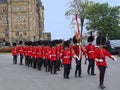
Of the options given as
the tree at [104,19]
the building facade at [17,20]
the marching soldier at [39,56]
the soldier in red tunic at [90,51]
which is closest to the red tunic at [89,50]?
the soldier in red tunic at [90,51]

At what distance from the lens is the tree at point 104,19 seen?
81.2 meters

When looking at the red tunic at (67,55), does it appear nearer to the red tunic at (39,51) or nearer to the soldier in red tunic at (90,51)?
the soldier in red tunic at (90,51)

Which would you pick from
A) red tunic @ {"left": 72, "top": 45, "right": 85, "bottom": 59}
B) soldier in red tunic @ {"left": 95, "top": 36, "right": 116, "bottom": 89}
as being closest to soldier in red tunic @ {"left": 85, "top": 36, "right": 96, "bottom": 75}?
red tunic @ {"left": 72, "top": 45, "right": 85, "bottom": 59}

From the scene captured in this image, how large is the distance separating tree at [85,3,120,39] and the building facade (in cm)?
5595

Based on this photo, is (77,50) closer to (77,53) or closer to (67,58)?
(77,53)

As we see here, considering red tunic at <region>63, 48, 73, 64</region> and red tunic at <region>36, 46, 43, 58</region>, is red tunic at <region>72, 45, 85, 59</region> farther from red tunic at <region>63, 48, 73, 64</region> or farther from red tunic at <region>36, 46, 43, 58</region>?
red tunic at <region>36, 46, 43, 58</region>

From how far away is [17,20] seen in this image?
465ft

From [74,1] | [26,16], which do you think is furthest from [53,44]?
[26,16]

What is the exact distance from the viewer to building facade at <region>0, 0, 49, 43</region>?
456ft

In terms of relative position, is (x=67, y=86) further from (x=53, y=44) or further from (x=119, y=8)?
(x=119, y=8)

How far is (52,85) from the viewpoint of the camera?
16328 mm

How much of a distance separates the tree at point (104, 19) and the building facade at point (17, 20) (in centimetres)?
5595

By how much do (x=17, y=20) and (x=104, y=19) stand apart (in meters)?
63.7

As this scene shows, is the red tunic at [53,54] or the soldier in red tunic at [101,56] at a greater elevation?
the soldier in red tunic at [101,56]
